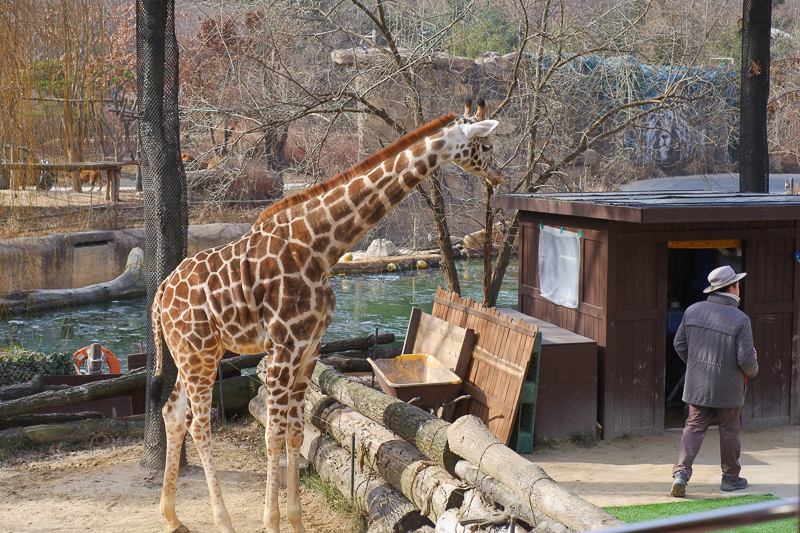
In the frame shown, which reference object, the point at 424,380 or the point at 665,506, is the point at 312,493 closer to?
the point at 424,380

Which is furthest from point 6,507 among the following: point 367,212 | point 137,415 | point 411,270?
point 411,270

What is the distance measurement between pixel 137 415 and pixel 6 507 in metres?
2.41

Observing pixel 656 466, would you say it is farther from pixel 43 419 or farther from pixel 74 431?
pixel 43 419

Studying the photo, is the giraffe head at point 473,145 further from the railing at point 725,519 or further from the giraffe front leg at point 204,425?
the railing at point 725,519

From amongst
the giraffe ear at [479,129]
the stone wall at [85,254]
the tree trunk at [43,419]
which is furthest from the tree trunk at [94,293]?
the giraffe ear at [479,129]

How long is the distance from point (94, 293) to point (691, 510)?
57.5ft

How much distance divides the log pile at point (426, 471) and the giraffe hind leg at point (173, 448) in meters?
1.43

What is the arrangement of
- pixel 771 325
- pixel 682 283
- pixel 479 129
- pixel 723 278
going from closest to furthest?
pixel 479 129
pixel 723 278
pixel 771 325
pixel 682 283

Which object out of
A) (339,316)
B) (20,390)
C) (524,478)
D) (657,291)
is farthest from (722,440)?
(339,316)

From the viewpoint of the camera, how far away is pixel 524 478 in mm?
4930

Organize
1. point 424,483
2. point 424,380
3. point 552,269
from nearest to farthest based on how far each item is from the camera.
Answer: point 424,483
point 424,380
point 552,269

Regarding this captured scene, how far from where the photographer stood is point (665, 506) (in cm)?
643

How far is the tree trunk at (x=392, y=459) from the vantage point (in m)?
5.45

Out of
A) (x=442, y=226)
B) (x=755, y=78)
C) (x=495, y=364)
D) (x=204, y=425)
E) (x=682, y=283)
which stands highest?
(x=755, y=78)
